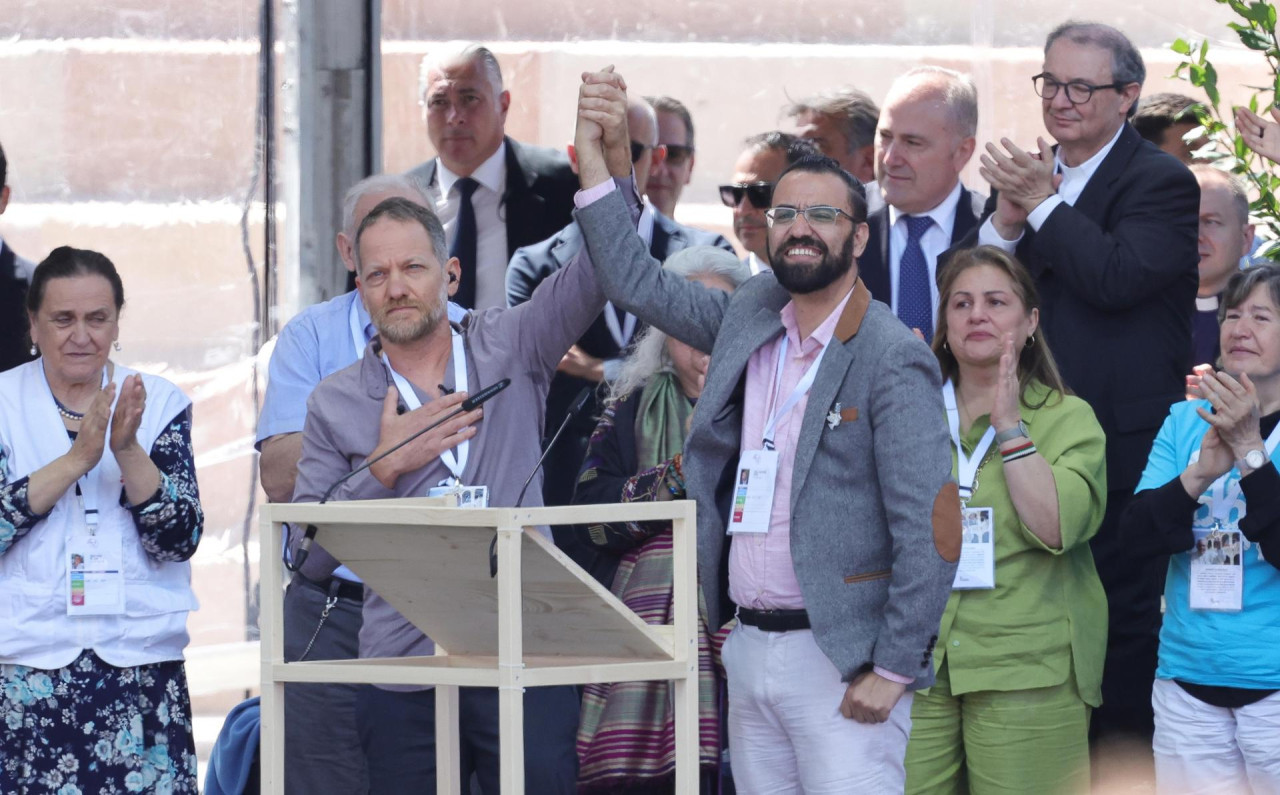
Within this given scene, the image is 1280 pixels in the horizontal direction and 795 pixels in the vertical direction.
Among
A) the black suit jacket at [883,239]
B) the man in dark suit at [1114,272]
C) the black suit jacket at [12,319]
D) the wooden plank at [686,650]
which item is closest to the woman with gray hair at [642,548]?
the black suit jacket at [883,239]

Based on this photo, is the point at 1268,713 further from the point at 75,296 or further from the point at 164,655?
the point at 75,296

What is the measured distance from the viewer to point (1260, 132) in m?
4.16

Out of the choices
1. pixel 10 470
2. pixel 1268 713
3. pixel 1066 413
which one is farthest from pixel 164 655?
pixel 1268 713

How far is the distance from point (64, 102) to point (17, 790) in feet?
8.40

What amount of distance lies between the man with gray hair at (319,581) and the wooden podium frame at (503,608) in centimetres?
104

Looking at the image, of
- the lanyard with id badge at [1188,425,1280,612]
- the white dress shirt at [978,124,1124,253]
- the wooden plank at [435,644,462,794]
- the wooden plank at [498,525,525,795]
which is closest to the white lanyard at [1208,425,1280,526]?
the lanyard with id badge at [1188,425,1280,612]

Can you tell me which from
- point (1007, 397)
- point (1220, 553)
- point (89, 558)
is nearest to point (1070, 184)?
point (1007, 397)

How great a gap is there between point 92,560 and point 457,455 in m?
1.20

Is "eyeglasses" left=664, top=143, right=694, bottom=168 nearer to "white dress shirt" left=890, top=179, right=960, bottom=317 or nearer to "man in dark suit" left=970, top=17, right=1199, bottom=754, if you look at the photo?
"white dress shirt" left=890, top=179, right=960, bottom=317

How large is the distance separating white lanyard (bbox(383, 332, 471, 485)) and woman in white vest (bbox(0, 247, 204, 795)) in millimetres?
807

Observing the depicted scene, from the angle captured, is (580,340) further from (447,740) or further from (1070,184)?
(447,740)

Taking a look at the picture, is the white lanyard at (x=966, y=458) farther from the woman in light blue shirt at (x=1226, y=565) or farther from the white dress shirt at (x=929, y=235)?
the white dress shirt at (x=929, y=235)

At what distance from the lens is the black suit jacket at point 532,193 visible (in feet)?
18.9

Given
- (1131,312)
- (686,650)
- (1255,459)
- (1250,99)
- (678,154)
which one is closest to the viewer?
(686,650)
